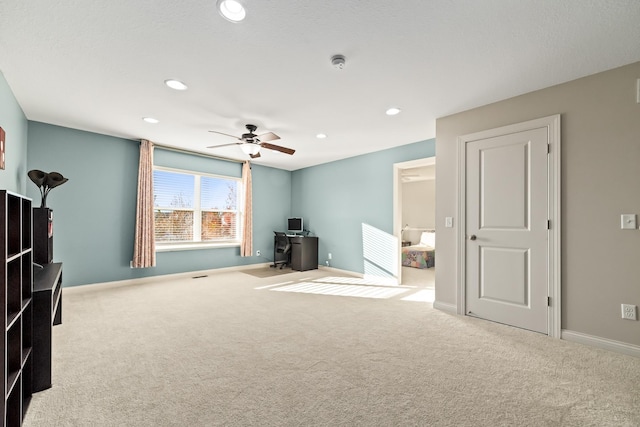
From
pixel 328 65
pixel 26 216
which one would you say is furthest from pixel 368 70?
pixel 26 216

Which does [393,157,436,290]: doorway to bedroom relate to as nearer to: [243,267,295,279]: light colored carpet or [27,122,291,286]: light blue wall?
[243,267,295,279]: light colored carpet

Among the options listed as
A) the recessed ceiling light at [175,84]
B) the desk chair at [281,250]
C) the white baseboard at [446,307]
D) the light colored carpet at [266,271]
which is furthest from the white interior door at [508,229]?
the desk chair at [281,250]

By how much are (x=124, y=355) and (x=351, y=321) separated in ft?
7.11

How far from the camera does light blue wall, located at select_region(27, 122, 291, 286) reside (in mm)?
4160

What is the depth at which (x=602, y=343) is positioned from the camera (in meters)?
2.51

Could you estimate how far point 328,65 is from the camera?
2.47 metres

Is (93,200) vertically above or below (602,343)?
above

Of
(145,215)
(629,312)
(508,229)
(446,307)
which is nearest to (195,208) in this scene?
(145,215)

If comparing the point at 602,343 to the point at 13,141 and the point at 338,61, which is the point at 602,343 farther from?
the point at 13,141

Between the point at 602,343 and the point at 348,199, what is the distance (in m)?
4.31

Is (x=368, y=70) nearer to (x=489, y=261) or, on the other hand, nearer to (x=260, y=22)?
(x=260, y=22)

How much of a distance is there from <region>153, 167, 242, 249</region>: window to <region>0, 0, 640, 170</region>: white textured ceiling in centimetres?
193

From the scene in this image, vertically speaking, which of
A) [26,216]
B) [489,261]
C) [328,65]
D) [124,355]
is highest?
[328,65]

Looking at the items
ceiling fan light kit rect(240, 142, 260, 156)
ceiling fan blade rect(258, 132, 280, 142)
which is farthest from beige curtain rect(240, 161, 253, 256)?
ceiling fan blade rect(258, 132, 280, 142)
